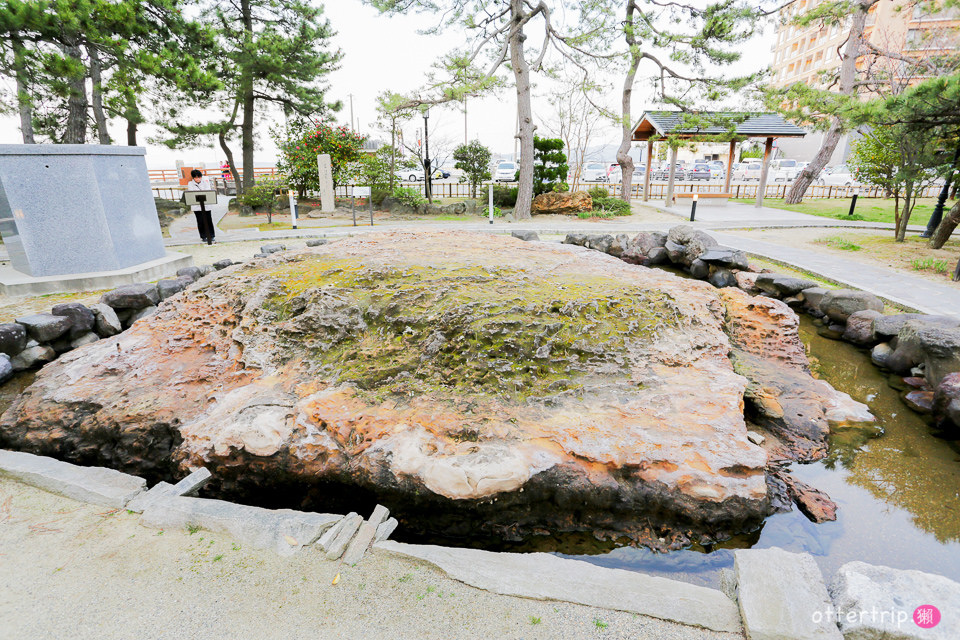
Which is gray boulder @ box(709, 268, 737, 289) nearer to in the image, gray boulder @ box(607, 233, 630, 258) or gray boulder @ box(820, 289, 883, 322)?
gray boulder @ box(820, 289, 883, 322)

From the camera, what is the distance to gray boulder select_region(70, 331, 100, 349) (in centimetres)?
495

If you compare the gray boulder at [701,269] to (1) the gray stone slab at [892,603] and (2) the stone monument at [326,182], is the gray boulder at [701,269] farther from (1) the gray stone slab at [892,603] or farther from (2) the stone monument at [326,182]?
(2) the stone monument at [326,182]

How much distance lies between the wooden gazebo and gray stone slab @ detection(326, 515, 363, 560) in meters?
15.8

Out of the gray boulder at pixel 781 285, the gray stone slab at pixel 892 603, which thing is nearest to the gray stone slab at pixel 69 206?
the gray stone slab at pixel 892 603

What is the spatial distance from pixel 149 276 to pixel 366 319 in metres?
5.66

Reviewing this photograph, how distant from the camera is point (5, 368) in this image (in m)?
4.32

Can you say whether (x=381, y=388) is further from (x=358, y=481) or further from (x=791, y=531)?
(x=791, y=531)

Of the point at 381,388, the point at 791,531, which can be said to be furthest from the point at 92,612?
the point at 791,531

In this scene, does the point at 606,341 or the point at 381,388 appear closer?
the point at 381,388

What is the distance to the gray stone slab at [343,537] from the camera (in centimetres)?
213

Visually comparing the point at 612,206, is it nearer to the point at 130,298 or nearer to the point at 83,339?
the point at 130,298

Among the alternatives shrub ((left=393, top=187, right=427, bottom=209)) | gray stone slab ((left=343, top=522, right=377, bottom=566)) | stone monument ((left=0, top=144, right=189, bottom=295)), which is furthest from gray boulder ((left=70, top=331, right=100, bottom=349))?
shrub ((left=393, top=187, right=427, bottom=209))

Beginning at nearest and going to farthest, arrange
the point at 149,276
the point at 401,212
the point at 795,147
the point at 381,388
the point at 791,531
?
1. the point at 791,531
2. the point at 381,388
3. the point at 149,276
4. the point at 401,212
5. the point at 795,147

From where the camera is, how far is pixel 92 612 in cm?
185
